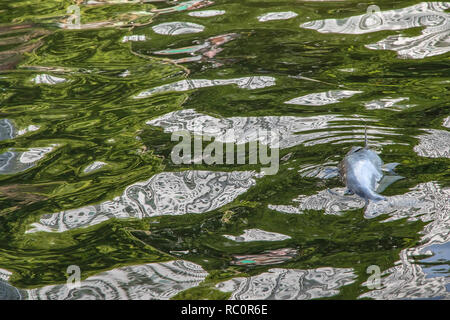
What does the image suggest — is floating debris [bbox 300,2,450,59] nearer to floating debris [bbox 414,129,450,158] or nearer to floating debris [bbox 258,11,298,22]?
floating debris [bbox 258,11,298,22]

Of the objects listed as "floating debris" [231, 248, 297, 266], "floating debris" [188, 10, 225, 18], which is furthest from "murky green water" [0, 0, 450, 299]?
"floating debris" [188, 10, 225, 18]

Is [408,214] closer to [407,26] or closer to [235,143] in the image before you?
[235,143]

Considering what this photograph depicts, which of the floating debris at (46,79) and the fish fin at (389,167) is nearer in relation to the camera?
the fish fin at (389,167)

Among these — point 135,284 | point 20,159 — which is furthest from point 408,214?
point 20,159

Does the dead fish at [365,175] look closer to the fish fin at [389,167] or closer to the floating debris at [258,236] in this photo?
the fish fin at [389,167]

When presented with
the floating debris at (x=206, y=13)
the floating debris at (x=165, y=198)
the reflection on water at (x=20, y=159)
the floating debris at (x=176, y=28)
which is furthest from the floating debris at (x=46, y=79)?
the floating debris at (x=165, y=198)

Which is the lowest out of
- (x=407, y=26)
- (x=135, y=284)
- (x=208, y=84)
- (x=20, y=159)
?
(x=135, y=284)

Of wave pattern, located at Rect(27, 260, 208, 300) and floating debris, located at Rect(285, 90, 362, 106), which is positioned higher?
floating debris, located at Rect(285, 90, 362, 106)
